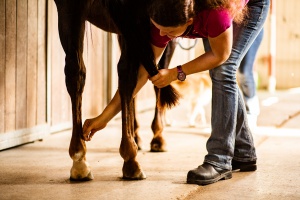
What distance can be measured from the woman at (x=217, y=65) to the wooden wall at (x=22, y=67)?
1086mm

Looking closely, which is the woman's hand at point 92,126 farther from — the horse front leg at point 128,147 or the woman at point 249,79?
the woman at point 249,79

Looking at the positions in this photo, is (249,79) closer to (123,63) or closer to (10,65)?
(10,65)

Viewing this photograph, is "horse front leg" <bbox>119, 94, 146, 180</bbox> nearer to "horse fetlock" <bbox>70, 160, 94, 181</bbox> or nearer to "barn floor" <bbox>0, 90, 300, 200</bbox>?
"barn floor" <bbox>0, 90, 300, 200</bbox>

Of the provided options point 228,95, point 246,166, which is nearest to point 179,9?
point 228,95

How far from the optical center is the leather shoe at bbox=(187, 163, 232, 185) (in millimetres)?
2859

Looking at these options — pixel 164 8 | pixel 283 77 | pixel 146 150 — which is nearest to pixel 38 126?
pixel 146 150

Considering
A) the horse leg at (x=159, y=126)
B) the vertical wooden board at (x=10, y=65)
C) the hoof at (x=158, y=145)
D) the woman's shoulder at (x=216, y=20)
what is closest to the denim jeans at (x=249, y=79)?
the horse leg at (x=159, y=126)

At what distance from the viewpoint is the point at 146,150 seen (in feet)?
13.0

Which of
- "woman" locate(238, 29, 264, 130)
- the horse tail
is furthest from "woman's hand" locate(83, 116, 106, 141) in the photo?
"woman" locate(238, 29, 264, 130)

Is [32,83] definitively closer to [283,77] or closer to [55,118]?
[55,118]

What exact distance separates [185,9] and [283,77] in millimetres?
8095

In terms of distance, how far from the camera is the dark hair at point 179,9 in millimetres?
2508

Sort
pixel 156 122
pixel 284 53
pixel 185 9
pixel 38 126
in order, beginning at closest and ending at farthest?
pixel 185 9 → pixel 156 122 → pixel 38 126 → pixel 284 53

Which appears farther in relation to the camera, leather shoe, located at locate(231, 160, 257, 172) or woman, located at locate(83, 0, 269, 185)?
leather shoe, located at locate(231, 160, 257, 172)
